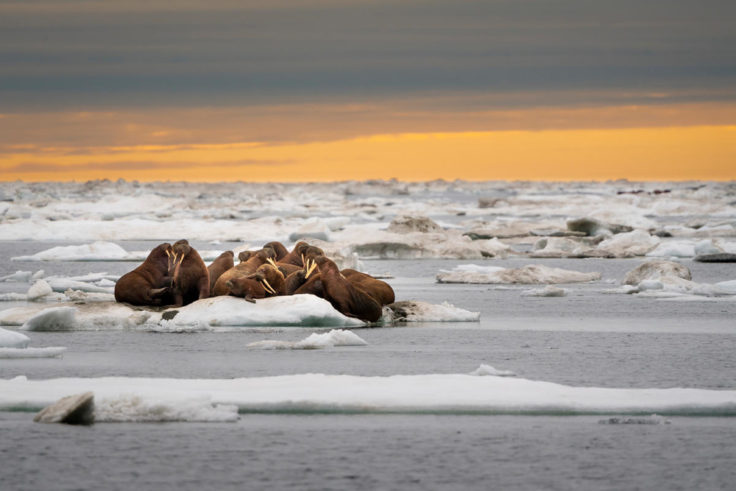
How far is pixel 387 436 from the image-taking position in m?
7.21

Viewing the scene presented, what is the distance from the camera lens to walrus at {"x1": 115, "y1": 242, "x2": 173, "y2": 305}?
14.2 metres

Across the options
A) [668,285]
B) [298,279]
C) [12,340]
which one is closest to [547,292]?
[668,285]

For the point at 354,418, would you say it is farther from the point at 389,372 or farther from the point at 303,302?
the point at 303,302

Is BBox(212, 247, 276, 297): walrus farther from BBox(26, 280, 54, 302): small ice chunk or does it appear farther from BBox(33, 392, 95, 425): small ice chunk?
BBox(33, 392, 95, 425): small ice chunk

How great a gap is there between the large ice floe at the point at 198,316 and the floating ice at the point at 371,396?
4248 millimetres

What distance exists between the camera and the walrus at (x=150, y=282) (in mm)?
14172

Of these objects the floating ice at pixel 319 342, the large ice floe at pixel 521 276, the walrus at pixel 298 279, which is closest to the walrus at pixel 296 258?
the walrus at pixel 298 279

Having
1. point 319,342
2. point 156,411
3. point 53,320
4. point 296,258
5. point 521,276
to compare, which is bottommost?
point 156,411

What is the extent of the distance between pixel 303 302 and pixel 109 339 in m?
2.14

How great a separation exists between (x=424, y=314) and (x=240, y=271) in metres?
2.23

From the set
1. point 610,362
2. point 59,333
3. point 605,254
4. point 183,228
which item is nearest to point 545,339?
point 610,362

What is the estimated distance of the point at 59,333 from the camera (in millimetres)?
12828

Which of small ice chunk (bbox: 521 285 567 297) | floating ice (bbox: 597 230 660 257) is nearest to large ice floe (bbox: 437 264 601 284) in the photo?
small ice chunk (bbox: 521 285 567 297)

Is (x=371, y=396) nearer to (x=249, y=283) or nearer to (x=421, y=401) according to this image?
(x=421, y=401)
